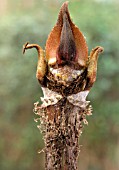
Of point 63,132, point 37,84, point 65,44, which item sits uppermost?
point 37,84

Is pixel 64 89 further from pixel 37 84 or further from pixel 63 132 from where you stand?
pixel 37 84

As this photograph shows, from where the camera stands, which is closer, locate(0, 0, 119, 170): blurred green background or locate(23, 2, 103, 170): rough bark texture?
locate(23, 2, 103, 170): rough bark texture

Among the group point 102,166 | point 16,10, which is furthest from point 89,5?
point 102,166

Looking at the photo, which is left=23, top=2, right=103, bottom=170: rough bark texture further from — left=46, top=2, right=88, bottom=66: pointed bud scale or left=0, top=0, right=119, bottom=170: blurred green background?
left=0, top=0, right=119, bottom=170: blurred green background

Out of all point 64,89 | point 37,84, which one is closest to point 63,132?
point 64,89

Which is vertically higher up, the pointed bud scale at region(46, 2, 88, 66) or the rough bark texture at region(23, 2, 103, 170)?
the pointed bud scale at region(46, 2, 88, 66)

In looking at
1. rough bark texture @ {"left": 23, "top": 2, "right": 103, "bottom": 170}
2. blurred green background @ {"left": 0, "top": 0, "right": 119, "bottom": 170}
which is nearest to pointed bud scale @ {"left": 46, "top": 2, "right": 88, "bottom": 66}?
rough bark texture @ {"left": 23, "top": 2, "right": 103, "bottom": 170}
